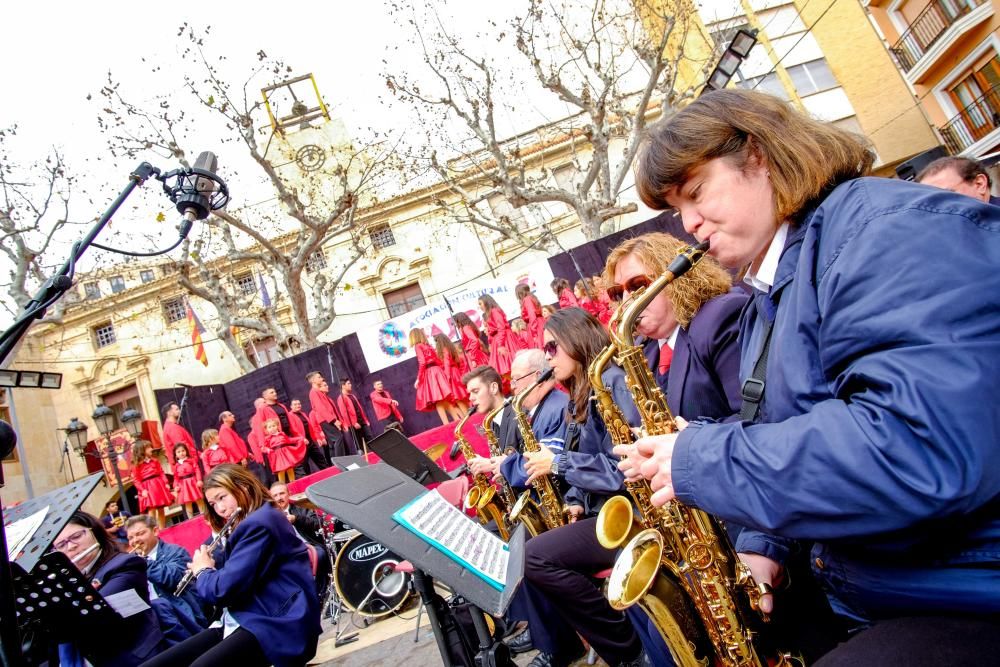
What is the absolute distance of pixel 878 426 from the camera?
1.03 m

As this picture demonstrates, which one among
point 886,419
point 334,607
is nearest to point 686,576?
point 886,419

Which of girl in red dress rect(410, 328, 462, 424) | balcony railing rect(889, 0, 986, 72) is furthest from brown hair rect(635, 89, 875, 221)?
balcony railing rect(889, 0, 986, 72)

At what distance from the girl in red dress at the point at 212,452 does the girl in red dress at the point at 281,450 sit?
0.85 m

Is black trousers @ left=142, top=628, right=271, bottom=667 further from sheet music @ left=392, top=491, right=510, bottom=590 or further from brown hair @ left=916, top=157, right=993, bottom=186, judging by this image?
brown hair @ left=916, top=157, right=993, bottom=186

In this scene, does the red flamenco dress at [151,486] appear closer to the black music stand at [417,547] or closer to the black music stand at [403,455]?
the black music stand at [403,455]

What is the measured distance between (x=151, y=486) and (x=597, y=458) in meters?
13.9

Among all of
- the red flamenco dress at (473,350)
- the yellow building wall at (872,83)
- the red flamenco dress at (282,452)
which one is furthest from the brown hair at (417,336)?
the yellow building wall at (872,83)

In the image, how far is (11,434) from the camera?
2.15m

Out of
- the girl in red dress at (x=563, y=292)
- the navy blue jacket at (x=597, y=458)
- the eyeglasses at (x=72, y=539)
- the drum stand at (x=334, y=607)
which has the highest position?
the girl in red dress at (x=563, y=292)

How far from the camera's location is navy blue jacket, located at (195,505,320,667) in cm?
339

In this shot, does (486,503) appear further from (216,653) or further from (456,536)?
(456,536)

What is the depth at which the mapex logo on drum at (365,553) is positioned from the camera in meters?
6.25

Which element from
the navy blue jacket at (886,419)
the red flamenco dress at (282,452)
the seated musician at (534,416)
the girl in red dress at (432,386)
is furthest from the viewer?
the girl in red dress at (432,386)

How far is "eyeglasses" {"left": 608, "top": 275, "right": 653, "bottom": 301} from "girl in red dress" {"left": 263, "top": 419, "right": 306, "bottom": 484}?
35.3 feet
